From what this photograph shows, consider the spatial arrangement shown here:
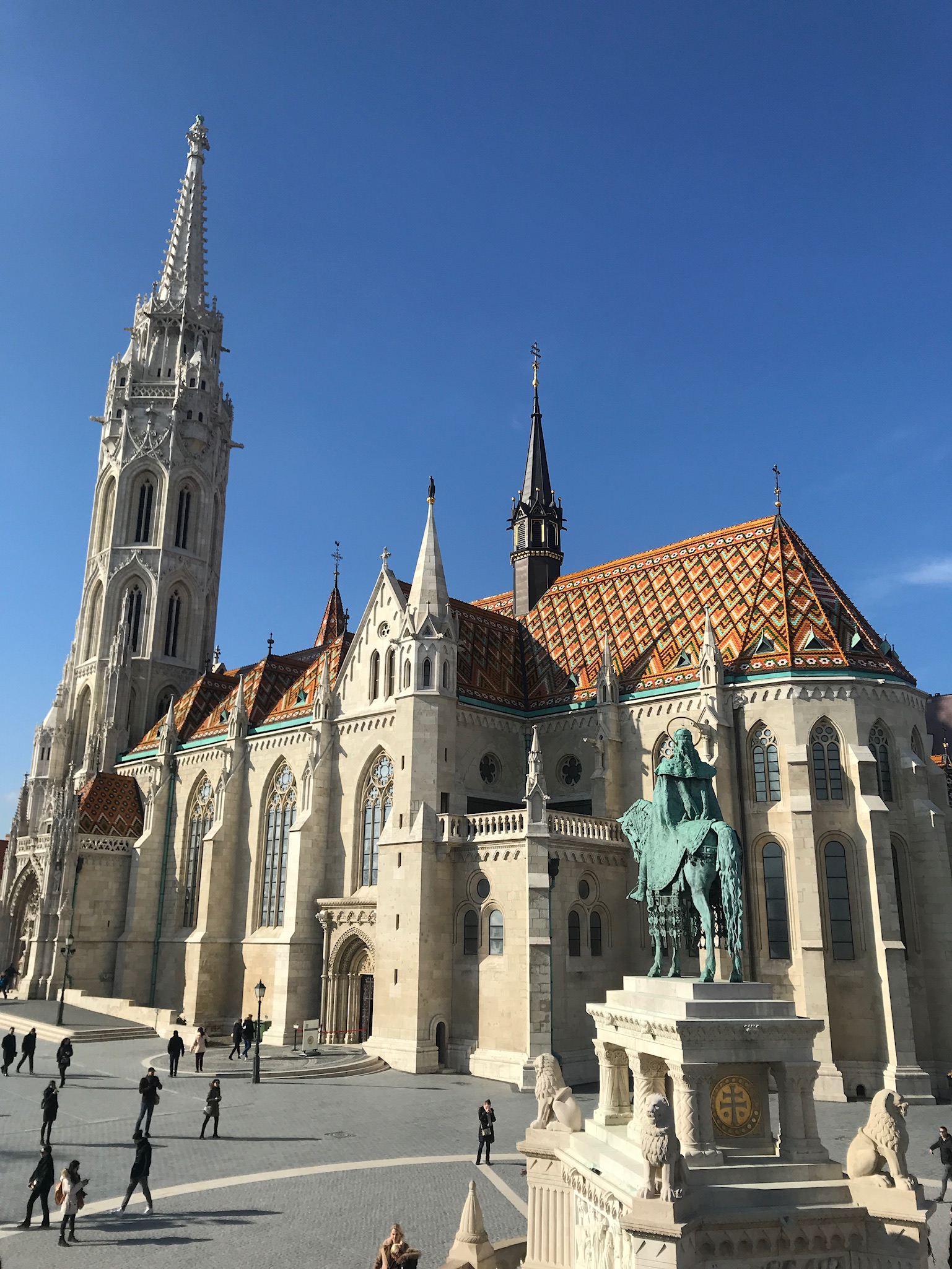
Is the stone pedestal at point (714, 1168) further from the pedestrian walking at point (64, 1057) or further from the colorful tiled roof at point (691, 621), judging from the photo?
the colorful tiled roof at point (691, 621)

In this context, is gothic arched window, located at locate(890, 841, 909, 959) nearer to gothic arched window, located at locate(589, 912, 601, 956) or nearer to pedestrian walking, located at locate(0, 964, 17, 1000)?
gothic arched window, located at locate(589, 912, 601, 956)

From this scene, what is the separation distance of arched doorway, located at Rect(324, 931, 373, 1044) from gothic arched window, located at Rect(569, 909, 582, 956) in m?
8.34

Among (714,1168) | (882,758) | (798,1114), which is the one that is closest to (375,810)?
(882,758)

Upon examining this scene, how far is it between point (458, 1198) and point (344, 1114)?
822 cm

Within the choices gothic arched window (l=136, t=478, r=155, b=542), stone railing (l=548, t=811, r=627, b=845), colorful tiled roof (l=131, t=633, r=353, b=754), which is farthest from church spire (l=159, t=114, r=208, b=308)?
stone railing (l=548, t=811, r=627, b=845)

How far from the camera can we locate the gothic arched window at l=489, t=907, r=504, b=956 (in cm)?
3105

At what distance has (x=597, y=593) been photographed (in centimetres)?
4372

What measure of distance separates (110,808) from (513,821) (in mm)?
27628

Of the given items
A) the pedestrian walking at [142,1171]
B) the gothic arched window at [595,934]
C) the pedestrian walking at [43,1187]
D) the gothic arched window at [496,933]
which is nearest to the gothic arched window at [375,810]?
the gothic arched window at [496,933]

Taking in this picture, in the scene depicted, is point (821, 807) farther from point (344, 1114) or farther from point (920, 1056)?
point (344, 1114)

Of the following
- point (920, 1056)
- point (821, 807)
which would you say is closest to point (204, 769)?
point (821, 807)

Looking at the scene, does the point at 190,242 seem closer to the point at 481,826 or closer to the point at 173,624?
the point at 173,624

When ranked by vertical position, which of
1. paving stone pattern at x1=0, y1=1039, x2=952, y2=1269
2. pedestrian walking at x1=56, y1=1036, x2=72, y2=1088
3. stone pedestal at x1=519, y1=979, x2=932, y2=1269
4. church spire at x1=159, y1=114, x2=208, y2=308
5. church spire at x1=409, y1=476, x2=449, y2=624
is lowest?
paving stone pattern at x1=0, y1=1039, x2=952, y2=1269

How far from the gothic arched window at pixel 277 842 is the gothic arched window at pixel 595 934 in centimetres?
1427
